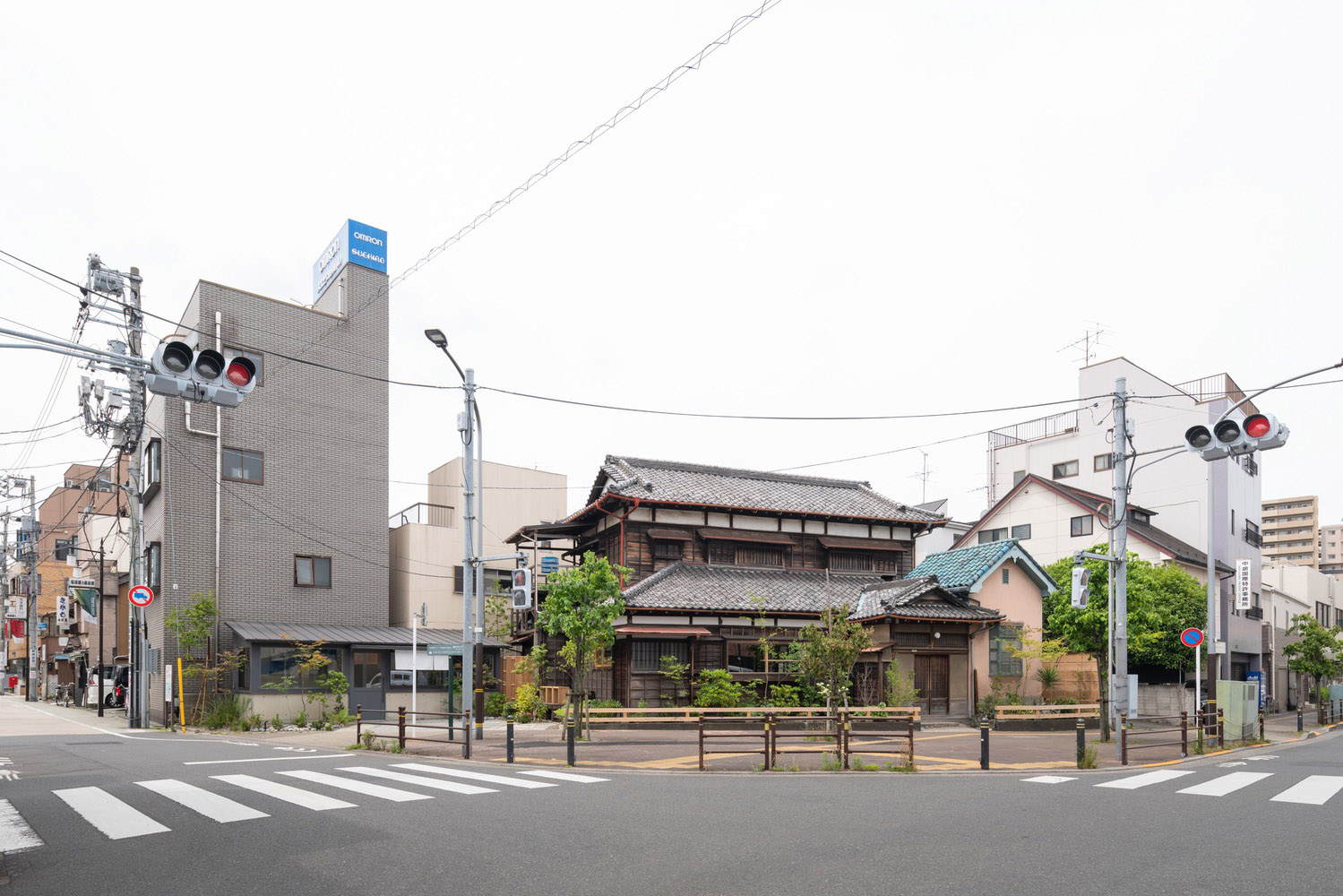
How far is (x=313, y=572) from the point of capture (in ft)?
115

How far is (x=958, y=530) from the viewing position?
5681 centimetres

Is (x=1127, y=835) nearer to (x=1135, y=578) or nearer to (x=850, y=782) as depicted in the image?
(x=850, y=782)

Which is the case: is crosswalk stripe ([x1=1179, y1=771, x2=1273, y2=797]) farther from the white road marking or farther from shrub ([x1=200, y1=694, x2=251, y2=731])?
shrub ([x1=200, y1=694, x2=251, y2=731])

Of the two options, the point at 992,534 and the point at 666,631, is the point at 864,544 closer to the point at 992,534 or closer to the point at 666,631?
the point at 666,631

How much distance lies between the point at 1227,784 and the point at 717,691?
1545 centimetres

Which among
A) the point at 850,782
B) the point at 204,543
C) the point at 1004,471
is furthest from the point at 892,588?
the point at 1004,471

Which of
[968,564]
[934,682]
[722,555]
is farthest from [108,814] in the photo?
[968,564]

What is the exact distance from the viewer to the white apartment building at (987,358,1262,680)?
4425cm

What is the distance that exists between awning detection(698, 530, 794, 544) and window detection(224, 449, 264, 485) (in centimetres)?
1646

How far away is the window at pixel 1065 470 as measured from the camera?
167ft

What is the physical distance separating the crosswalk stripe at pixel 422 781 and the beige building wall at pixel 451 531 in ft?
63.6

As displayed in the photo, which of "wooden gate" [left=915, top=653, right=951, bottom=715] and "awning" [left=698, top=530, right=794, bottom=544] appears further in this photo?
"awning" [left=698, top=530, right=794, bottom=544]

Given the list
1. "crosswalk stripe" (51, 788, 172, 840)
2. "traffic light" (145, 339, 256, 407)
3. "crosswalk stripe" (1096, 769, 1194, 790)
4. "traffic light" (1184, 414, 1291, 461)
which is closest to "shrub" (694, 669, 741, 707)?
"crosswalk stripe" (1096, 769, 1194, 790)

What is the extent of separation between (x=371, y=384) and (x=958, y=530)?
36.1 meters
